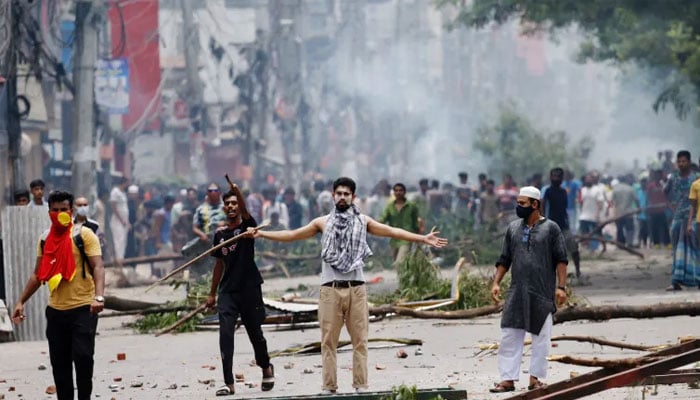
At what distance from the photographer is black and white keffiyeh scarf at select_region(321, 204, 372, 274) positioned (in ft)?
33.2

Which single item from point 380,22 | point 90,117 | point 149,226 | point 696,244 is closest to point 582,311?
point 696,244

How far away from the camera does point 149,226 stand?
29.7 m

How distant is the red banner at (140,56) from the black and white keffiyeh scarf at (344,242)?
115ft

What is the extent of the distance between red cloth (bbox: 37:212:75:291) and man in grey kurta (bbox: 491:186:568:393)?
2.96 m

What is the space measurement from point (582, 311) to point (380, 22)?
81.5m

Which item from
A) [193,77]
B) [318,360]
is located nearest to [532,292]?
[318,360]

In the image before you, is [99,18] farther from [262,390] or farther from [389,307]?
[262,390]

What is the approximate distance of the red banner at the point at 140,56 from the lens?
152ft

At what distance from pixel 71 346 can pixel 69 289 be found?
392 millimetres

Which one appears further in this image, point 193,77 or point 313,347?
point 193,77

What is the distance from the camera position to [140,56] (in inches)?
1836

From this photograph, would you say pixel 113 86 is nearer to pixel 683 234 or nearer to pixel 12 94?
pixel 12 94

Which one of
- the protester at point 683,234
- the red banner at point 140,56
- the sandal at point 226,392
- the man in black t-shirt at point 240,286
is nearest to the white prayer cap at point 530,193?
the man in black t-shirt at point 240,286

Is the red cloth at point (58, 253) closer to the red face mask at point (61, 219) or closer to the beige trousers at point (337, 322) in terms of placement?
the red face mask at point (61, 219)
